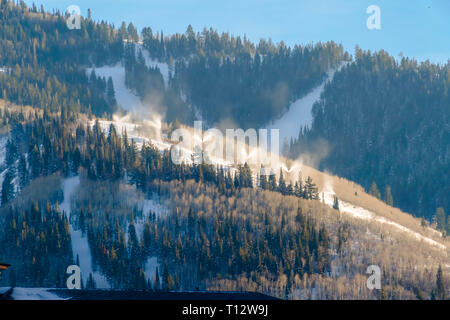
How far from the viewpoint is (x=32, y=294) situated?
2147 inches

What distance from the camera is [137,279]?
19862cm

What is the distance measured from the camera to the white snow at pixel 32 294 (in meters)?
52.2

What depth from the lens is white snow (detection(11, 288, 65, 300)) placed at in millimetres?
52206

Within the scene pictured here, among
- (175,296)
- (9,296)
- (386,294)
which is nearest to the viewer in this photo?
(9,296)
